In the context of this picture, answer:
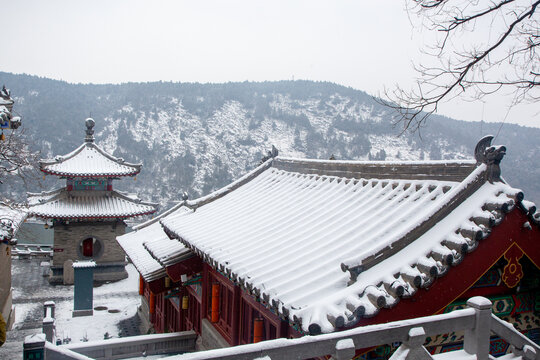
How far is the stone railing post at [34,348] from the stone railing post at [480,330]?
3.14 metres

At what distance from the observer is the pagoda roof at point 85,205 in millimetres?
22391

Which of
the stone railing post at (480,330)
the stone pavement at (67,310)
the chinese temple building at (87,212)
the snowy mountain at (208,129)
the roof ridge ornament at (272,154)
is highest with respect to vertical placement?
the snowy mountain at (208,129)

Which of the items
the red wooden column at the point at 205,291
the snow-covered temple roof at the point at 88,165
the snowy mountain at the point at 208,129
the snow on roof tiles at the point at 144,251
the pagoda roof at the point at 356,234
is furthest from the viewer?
the snowy mountain at the point at 208,129

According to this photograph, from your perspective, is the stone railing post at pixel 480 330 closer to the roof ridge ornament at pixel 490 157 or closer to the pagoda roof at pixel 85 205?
the roof ridge ornament at pixel 490 157

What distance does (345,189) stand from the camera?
28.2 feet

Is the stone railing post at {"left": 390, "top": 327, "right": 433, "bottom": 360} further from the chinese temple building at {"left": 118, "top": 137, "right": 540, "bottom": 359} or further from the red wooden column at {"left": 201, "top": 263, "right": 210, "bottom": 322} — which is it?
the red wooden column at {"left": 201, "top": 263, "right": 210, "bottom": 322}

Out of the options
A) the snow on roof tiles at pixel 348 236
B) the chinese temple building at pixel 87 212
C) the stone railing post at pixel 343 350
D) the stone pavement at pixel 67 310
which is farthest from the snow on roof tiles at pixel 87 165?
the stone railing post at pixel 343 350

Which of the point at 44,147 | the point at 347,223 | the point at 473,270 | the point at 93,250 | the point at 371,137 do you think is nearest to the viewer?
the point at 473,270

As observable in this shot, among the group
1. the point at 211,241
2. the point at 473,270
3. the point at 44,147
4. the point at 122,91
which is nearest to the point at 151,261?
the point at 211,241

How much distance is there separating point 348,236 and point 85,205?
20.3 metres

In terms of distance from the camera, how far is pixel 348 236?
6.54m

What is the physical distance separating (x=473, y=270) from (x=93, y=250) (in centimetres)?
2263

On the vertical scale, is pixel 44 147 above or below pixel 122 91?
below

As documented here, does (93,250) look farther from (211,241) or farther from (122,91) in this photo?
(122,91)
